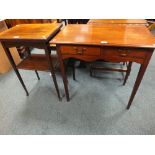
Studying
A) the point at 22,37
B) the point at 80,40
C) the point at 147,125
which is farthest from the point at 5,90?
the point at 147,125

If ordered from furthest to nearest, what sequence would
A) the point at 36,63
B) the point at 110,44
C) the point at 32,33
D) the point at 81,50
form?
the point at 36,63 < the point at 32,33 < the point at 81,50 < the point at 110,44

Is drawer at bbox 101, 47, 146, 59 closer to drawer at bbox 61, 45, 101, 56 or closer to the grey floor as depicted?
drawer at bbox 61, 45, 101, 56

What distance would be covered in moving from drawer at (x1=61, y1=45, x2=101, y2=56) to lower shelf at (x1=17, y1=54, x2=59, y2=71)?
34 centimetres

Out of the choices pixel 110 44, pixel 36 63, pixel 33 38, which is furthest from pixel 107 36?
pixel 36 63

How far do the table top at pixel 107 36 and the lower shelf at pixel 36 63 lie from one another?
37 centimetres

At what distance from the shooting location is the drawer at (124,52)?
94 cm

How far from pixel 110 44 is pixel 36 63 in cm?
87

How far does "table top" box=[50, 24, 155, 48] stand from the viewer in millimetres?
940

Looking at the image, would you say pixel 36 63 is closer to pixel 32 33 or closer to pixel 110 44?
pixel 32 33

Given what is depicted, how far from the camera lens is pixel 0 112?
4.91 feet

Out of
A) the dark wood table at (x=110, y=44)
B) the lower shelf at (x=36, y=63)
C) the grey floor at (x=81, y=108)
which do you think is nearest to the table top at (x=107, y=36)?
the dark wood table at (x=110, y=44)

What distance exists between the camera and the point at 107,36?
1.05m

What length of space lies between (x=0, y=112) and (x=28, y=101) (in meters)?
0.33

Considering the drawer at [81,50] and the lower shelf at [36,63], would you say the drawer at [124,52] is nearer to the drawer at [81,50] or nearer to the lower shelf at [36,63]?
the drawer at [81,50]
